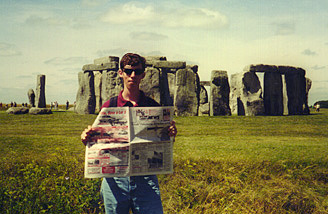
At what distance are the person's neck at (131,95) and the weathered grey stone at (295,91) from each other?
1926cm

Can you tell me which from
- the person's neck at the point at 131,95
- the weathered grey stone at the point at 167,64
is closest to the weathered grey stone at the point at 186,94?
the weathered grey stone at the point at 167,64

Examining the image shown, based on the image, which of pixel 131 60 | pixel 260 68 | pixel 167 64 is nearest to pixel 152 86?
pixel 167 64

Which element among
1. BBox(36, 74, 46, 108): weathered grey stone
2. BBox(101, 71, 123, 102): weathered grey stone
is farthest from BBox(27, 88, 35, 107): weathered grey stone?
BBox(101, 71, 123, 102): weathered grey stone

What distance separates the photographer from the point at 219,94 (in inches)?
736

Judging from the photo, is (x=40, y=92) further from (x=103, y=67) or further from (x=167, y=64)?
(x=167, y=64)

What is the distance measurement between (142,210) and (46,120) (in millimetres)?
14364

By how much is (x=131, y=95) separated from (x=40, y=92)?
22035mm

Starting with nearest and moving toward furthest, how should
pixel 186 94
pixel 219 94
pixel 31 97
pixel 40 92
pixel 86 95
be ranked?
pixel 186 94 < pixel 219 94 < pixel 86 95 < pixel 40 92 < pixel 31 97

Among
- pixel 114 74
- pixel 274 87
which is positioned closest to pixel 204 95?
pixel 274 87

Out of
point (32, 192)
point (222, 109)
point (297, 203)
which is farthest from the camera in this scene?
point (222, 109)

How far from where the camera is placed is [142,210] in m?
3.14

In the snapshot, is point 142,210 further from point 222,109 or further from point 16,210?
point 222,109

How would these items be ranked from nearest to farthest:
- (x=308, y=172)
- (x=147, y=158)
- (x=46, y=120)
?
(x=147, y=158), (x=308, y=172), (x=46, y=120)

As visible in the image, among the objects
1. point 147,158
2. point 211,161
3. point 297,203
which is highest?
point 147,158
